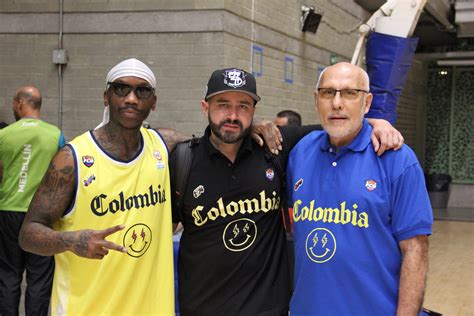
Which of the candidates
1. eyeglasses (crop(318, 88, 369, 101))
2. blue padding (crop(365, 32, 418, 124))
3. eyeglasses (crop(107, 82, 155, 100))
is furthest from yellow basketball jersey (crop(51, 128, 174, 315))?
blue padding (crop(365, 32, 418, 124))

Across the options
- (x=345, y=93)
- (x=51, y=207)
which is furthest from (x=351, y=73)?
(x=51, y=207)

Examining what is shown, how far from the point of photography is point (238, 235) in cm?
282

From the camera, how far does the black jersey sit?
2.81m

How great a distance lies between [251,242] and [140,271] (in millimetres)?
537

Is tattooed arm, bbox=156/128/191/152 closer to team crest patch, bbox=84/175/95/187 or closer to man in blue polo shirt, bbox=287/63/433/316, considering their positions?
team crest patch, bbox=84/175/95/187

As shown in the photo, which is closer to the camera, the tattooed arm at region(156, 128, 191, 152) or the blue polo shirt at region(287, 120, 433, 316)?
the blue polo shirt at region(287, 120, 433, 316)

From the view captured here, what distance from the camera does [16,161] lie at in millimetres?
5383

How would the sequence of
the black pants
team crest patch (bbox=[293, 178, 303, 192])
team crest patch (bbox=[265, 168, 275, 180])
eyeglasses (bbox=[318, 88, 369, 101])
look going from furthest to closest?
the black pants
team crest patch (bbox=[265, 168, 275, 180])
team crest patch (bbox=[293, 178, 303, 192])
eyeglasses (bbox=[318, 88, 369, 101])

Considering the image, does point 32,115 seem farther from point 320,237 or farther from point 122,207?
point 320,237

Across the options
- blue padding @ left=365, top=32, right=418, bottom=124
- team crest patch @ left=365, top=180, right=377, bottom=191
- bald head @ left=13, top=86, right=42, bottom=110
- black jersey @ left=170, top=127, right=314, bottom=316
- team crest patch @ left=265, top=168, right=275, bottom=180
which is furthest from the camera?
blue padding @ left=365, top=32, right=418, bottom=124

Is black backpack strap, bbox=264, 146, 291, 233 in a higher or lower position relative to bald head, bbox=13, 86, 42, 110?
lower

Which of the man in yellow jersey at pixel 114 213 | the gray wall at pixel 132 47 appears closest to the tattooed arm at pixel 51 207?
the man in yellow jersey at pixel 114 213

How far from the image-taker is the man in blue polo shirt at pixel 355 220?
2.38 metres

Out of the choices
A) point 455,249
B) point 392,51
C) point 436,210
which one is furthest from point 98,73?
point 436,210
